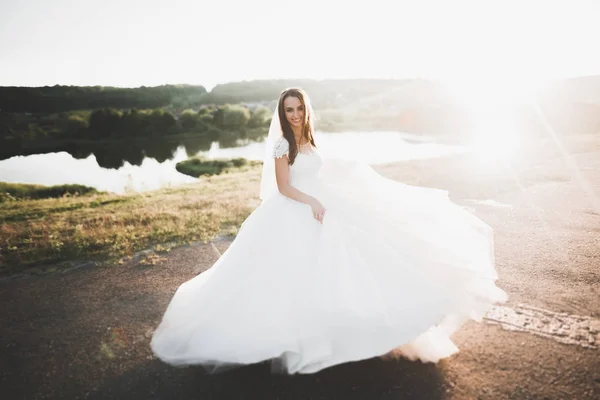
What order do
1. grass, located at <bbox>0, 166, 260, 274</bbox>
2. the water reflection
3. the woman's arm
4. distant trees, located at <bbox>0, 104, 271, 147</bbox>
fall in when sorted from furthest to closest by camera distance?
distant trees, located at <bbox>0, 104, 271, 147</bbox> → the water reflection → grass, located at <bbox>0, 166, 260, 274</bbox> → the woman's arm

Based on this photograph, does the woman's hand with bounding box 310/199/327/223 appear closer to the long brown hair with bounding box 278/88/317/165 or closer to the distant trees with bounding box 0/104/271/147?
the long brown hair with bounding box 278/88/317/165

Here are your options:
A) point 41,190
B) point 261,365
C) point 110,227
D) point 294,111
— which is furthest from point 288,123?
point 41,190

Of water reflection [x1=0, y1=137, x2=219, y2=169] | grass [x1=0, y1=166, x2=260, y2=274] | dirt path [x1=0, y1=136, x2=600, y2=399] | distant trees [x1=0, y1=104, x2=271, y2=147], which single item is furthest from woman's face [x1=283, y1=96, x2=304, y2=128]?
distant trees [x1=0, y1=104, x2=271, y2=147]

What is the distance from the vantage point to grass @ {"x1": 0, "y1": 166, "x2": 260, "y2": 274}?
7406 mm

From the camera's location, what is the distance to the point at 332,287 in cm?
334

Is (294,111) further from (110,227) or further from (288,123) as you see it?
(110,227)

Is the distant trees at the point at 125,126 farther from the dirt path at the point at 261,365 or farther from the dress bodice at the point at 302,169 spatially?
the dress bodice at the point at 302,169

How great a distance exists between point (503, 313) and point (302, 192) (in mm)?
2947

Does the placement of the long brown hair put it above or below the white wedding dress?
above

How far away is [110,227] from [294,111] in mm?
7010

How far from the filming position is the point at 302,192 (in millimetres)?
3930

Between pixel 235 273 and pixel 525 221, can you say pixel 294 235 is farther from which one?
pixel 525 221

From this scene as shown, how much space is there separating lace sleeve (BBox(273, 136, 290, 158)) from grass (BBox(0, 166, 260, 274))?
15.3 ft

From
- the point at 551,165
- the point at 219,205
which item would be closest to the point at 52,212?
the point at 219,205
